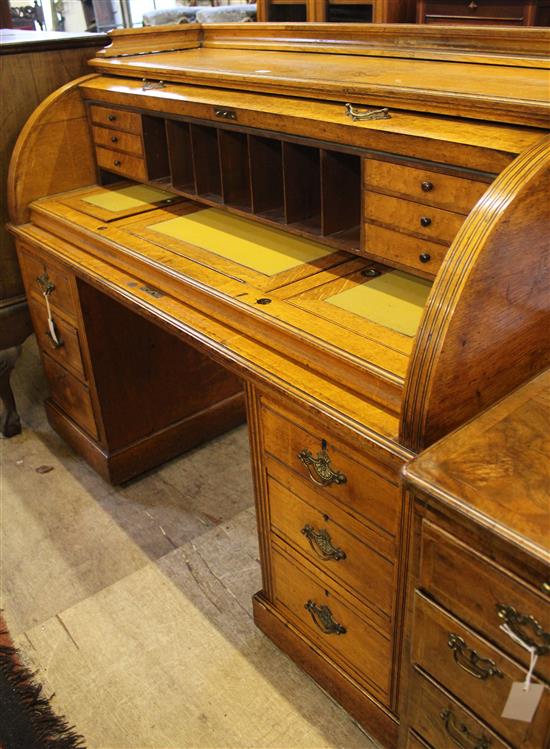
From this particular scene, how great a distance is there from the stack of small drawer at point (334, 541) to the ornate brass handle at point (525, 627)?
297 mm

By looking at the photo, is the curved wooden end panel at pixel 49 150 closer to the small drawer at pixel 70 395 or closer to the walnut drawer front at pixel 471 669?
the small drawer at pixel 70 395

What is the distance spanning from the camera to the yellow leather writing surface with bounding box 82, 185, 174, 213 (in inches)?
84.9

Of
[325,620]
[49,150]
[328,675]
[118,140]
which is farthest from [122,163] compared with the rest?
[328,675]

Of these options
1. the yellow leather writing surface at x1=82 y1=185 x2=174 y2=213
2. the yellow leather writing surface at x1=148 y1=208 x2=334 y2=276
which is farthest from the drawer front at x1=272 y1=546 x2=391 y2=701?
the yellow leather writing surface at x1=82 y1=185 x2=174 y2=213

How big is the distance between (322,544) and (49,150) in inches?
61.2

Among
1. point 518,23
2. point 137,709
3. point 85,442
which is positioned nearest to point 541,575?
point 137,709

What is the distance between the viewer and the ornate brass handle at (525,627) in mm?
910

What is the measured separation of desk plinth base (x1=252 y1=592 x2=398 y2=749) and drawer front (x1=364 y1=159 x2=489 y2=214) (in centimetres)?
105

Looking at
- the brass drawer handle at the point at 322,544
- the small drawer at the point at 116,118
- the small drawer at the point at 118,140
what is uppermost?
the small drawer at the point at 116,118

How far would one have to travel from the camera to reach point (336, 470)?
1.32 metres

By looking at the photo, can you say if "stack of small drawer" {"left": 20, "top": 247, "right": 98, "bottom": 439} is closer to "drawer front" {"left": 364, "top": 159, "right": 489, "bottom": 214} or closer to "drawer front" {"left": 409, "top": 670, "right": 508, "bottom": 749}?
"drawer front" {"left": 364, "top": 159, "right": 489, "bottom": 214}

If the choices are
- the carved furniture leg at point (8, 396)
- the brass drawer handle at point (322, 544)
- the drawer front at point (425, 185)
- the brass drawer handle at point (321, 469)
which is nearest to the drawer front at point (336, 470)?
the brass drawer handle at point (321, 469)

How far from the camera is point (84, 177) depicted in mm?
2352

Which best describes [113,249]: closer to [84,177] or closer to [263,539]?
[84,177]
